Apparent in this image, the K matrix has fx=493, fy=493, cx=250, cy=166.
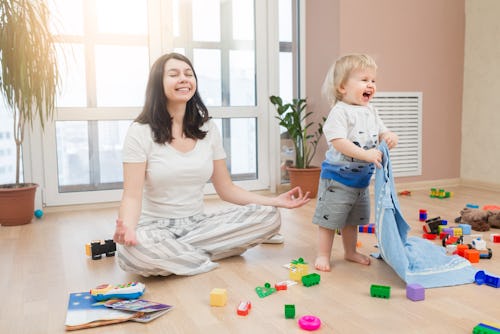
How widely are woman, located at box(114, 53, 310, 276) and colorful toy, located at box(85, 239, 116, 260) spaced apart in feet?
1.09

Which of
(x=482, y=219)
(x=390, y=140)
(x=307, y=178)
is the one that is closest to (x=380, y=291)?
(x=390, y=140)

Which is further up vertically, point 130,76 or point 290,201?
point 130,76

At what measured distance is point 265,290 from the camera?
1.75 metres

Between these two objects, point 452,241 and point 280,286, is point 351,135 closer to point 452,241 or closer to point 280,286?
point 280,286

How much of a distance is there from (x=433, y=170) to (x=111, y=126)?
2.67 m

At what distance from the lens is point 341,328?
1448mm

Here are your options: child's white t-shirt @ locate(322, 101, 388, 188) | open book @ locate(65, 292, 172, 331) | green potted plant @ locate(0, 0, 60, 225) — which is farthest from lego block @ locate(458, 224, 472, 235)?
green potted plant @ locate(0, 0, 60, 225)

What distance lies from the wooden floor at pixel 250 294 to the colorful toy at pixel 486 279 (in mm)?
25

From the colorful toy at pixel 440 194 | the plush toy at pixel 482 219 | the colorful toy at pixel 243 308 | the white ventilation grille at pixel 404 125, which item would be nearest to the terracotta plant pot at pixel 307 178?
the white ventilation grille at pixel 404 125

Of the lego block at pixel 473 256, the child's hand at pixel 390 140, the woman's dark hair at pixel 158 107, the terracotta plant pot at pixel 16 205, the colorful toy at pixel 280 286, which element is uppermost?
the woman's dark hair at pixel 158 107

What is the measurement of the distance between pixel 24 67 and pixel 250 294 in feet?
6.35

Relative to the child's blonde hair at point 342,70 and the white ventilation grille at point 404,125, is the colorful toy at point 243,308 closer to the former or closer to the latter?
the child's blonde hair at point 342,70

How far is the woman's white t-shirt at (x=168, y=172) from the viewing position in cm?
199

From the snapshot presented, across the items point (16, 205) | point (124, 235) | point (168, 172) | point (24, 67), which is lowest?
point (16, 205)
